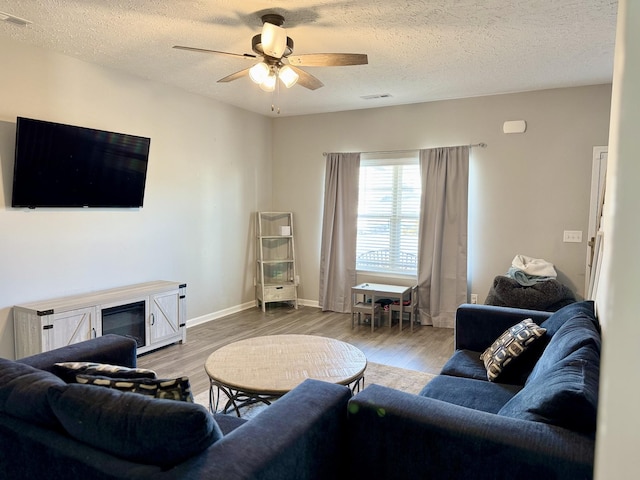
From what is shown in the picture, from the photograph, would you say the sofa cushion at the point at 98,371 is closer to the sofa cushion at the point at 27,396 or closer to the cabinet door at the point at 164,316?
the sofa cushion at the point at 27,396

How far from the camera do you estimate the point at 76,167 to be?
372cm

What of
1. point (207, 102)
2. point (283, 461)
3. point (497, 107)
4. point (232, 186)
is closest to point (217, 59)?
point (207, 102)

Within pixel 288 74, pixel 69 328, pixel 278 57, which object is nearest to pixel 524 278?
pixel 288 74

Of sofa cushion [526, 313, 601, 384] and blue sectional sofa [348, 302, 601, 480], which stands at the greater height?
sofa cushion [526, 313, 601, 384]

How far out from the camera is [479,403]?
2.16 metres

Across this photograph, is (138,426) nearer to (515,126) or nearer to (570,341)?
(570,341)

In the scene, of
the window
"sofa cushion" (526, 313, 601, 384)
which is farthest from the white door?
"sofa cushion" (526, 313, 601, 384)

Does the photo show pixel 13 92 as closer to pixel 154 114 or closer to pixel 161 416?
pixel 154 114

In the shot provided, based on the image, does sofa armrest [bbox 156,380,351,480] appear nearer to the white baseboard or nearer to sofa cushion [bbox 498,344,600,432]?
sofa cushion [bbox 498,344,600,432]

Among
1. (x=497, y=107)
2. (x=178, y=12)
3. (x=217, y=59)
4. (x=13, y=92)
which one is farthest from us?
(x=497, y=107)

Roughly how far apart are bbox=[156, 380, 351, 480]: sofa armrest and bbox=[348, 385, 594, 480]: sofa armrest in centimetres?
8

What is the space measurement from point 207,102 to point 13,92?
2089mm

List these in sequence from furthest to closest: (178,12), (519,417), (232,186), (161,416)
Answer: (232,186), (178,12), (519,417), (161,416)

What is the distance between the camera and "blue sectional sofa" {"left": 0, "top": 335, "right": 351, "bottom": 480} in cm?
125
